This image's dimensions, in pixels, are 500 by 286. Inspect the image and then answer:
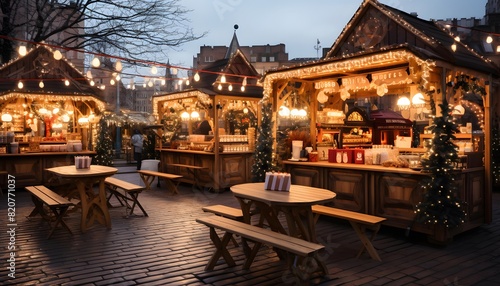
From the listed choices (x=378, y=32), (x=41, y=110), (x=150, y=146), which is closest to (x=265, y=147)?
(x=378, y=32)

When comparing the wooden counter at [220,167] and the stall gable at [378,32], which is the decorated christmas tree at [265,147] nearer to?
the stall gable at [378,32]

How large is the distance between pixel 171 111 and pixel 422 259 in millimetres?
10809

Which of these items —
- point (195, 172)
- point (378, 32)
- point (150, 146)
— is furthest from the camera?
point (150, 146)

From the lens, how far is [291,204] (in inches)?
174

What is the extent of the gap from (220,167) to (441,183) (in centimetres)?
645

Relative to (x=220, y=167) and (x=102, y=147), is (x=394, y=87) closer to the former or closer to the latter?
(x=220, y=167)

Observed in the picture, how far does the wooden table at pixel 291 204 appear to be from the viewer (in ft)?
14.9

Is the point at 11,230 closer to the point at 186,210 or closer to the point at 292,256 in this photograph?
the point at 186,210

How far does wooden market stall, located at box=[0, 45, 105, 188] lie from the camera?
1128 centimetres

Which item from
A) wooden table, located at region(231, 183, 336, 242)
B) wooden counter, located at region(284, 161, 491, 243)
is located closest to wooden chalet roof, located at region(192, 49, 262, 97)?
wooden counter, located at region(284, 161, 491, 243)

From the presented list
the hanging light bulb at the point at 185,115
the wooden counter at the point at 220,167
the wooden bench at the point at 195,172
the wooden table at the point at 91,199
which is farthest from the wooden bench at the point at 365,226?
the hanging light bulb at the point at 185,115

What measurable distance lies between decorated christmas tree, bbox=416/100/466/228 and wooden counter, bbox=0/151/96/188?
994 cm

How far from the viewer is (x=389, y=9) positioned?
780 centimetres

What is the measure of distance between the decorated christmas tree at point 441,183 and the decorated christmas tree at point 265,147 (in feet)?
11.3
